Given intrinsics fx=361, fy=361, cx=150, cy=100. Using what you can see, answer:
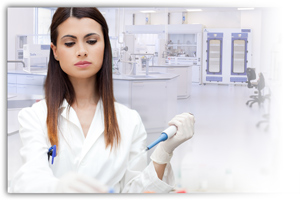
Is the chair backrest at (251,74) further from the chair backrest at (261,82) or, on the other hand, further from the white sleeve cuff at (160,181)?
the white sleeve cuff at (160,181)

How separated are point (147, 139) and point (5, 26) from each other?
95 centimetres

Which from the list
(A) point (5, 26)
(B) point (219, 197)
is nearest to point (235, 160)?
(B) point (219, 197)

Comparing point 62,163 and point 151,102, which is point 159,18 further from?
point 62,163

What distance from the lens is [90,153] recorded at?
66.0 inches

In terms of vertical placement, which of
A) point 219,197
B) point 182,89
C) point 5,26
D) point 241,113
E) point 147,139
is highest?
point 5,26

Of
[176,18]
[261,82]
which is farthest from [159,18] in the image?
[261,82]

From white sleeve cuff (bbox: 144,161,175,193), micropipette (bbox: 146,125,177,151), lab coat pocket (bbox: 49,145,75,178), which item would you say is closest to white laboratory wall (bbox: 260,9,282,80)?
micropipette (bbox: 146,125,177,151)

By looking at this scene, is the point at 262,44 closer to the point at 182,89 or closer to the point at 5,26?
the point at 182,89

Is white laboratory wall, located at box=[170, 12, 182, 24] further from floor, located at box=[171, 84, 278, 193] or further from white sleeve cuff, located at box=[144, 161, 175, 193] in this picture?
white sleeve cuff, located at box=[144, 161, 175, 193]

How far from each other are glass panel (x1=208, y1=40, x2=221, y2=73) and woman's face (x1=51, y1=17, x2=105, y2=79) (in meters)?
0.63

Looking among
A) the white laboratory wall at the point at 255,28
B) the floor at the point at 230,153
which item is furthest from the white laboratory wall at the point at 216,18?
the floor at the point at 230,153

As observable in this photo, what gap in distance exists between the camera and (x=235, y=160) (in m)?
1.89

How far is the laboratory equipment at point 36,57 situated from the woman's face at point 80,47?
8cm

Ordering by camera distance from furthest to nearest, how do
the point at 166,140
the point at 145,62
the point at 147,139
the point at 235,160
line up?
the point at 145,62 → the point at 235,160 → the point at 147,139 → the point at 166,140
